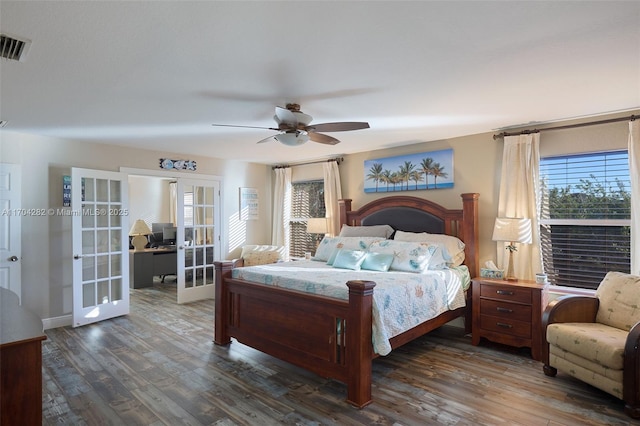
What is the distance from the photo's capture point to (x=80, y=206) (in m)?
4.42

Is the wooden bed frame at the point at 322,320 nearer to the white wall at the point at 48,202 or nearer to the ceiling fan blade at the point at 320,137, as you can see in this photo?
the ceiling fan blade at the point at 320,137

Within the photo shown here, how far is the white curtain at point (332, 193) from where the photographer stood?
5.55m

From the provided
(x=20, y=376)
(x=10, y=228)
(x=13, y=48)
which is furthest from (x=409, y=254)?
(x=10, y=228)

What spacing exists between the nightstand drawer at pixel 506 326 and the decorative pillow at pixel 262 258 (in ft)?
11.0

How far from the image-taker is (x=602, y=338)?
264cm

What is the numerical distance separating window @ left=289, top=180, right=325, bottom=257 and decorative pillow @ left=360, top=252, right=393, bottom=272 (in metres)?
2.20

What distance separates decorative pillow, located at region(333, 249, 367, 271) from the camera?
3.85 metres

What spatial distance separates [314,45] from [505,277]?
321 centimetres

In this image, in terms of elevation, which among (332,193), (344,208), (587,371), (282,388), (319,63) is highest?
(319,63)

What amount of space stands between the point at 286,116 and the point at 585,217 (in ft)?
10.6

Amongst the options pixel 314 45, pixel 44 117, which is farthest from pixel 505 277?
pixel 44 117

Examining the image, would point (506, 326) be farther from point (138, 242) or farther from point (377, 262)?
point (138, 242)

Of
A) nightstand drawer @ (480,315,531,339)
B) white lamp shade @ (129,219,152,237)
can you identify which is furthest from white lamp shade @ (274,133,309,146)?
white lamp shade @ (129,219,152,237)

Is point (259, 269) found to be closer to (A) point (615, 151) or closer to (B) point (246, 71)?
(B) point (246, 71)
